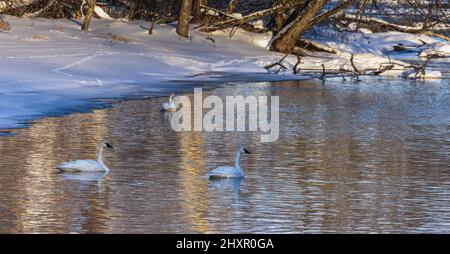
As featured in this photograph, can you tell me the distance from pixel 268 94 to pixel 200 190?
37.7 ft

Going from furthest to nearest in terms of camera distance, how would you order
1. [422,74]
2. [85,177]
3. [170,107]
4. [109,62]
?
[422,74]
[109,62]
[170,107]
[85,177]

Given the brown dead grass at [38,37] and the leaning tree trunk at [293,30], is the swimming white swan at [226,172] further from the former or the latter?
the leaning tree trunk at [293,30]

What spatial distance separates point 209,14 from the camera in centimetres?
3553

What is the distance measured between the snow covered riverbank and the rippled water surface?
5.69 ft

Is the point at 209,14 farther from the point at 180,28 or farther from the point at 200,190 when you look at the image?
the point at 200,190

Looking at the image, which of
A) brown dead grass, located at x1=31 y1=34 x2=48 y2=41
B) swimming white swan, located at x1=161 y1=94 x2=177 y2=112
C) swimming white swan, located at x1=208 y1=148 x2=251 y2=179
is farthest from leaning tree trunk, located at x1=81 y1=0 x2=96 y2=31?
swimming white swan, located at x1=208 y1=148 x2=251 y2=179

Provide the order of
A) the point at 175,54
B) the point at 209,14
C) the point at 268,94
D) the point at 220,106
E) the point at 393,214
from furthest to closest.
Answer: the point at 209,14 → the point at 175,54 → the point at 268,94 → the point at 220,106 → the point at 393,214

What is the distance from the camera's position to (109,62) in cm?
2566

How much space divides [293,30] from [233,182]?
72.1ft

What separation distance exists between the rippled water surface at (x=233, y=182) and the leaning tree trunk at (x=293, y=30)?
44.7 feet

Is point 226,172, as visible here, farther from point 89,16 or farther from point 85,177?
point 89,16

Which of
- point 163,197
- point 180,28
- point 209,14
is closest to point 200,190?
point 163,197

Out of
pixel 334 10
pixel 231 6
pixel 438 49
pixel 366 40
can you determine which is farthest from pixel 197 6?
pixel 438 49
